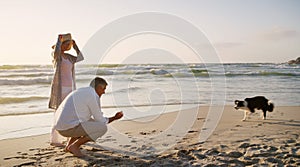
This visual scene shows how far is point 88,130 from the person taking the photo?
4.09m

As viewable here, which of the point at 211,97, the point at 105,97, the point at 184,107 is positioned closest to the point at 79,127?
the point at 184,107

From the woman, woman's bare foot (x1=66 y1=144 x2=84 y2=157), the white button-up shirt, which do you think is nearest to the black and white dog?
→ the woman

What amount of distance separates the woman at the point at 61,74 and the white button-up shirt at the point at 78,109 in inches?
27.1

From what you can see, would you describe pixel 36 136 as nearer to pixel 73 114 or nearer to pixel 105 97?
pixel 73 114

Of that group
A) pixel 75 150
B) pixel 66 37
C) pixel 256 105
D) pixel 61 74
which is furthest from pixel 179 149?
pixel 256 105

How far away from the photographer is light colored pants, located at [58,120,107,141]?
13.3ft

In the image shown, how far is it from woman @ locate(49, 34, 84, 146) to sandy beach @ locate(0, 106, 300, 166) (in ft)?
1.77

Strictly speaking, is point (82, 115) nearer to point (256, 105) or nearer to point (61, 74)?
point (61, 74)

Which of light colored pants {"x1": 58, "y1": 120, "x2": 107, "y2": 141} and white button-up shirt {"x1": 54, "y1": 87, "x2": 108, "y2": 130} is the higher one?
white button-up shirt {"x1": 54, "y1": 87, "x2": 108, "y2": 130}

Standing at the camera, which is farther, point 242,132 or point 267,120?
point 267,120

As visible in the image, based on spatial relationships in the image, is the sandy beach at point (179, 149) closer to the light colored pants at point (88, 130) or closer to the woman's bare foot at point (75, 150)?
the woman's bare foot at point (75, 150)

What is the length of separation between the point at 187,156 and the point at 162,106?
5.10 metres

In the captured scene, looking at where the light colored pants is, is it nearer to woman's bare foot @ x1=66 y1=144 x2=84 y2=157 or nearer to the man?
the man

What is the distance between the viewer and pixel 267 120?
659 cm
